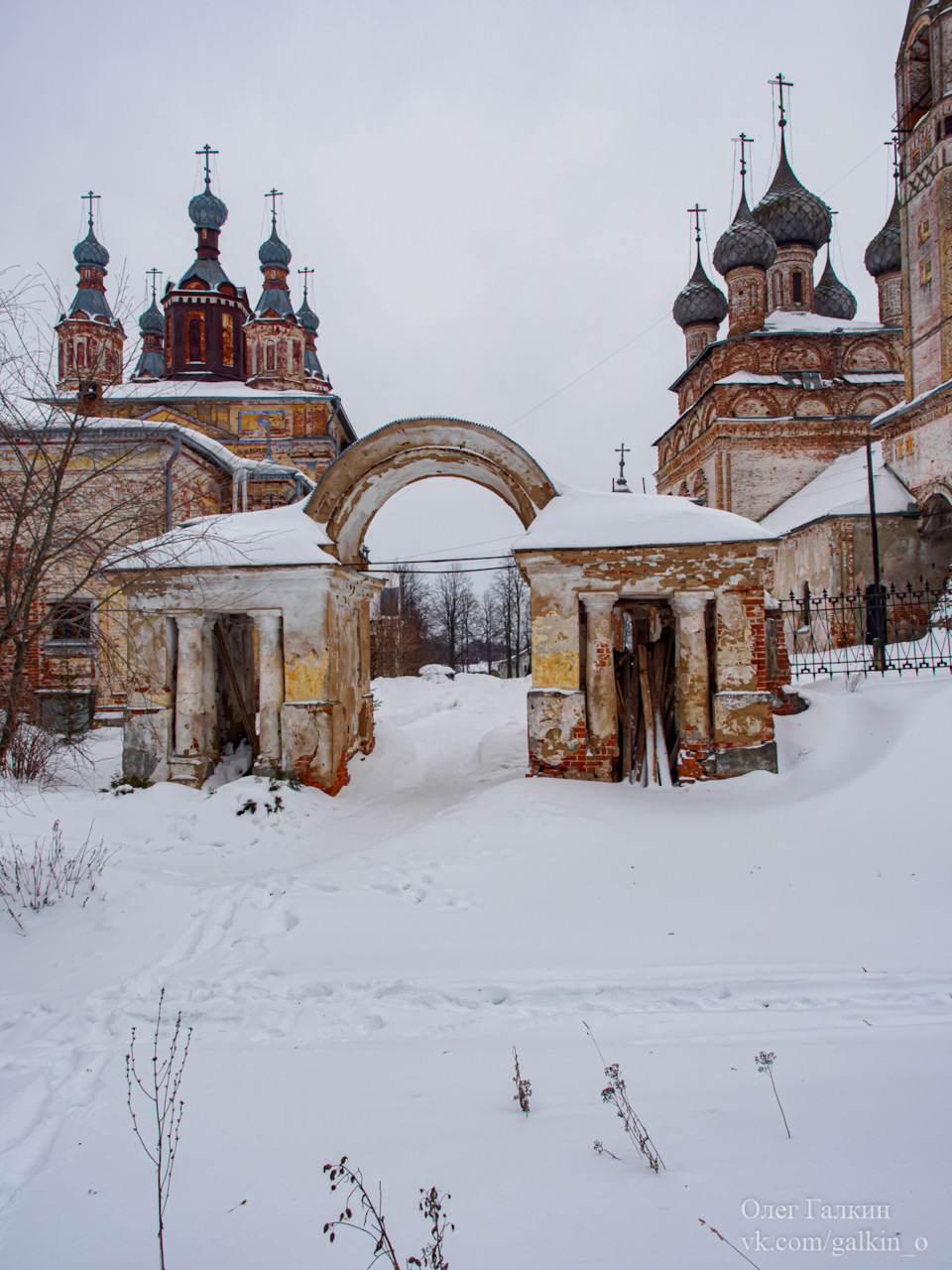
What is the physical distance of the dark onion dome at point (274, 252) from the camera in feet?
102

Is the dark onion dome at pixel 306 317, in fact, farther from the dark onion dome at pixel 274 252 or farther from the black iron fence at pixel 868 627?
the black iron fence at pixel 868 627

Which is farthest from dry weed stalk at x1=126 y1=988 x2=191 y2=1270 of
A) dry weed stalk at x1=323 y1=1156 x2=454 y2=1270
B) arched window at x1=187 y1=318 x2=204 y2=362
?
arched window at x1=187 y1=318 x2=204 y2=362

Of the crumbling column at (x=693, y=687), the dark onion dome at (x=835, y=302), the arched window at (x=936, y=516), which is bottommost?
the crumbling column at (x=693, y=687)

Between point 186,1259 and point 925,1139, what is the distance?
251 centimetres

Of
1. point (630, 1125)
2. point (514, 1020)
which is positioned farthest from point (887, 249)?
point (630, 1125)

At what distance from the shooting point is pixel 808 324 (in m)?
29.0

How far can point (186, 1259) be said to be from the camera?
2355 mm

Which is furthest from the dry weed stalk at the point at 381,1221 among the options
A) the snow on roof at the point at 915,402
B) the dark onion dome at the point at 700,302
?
the dark onion dome at the point at 700,302

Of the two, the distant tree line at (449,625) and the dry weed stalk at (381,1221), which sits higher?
the distant tree line at (449,625)

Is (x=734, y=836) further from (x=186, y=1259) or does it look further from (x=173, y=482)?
(x=173, y=482)

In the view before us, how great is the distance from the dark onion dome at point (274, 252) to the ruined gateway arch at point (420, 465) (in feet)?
83.5

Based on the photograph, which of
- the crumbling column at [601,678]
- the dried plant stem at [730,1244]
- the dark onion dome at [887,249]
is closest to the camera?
the dried plant stem at [730,1244]

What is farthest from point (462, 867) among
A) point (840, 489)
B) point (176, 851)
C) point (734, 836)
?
point (840, 489)

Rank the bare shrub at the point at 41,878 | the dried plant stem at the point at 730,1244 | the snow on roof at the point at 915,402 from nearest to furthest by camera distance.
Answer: the dried plant stem at the point at 730,1244
the bare shrub at the point at 41,878
the snow on roof at the point at 915,402
